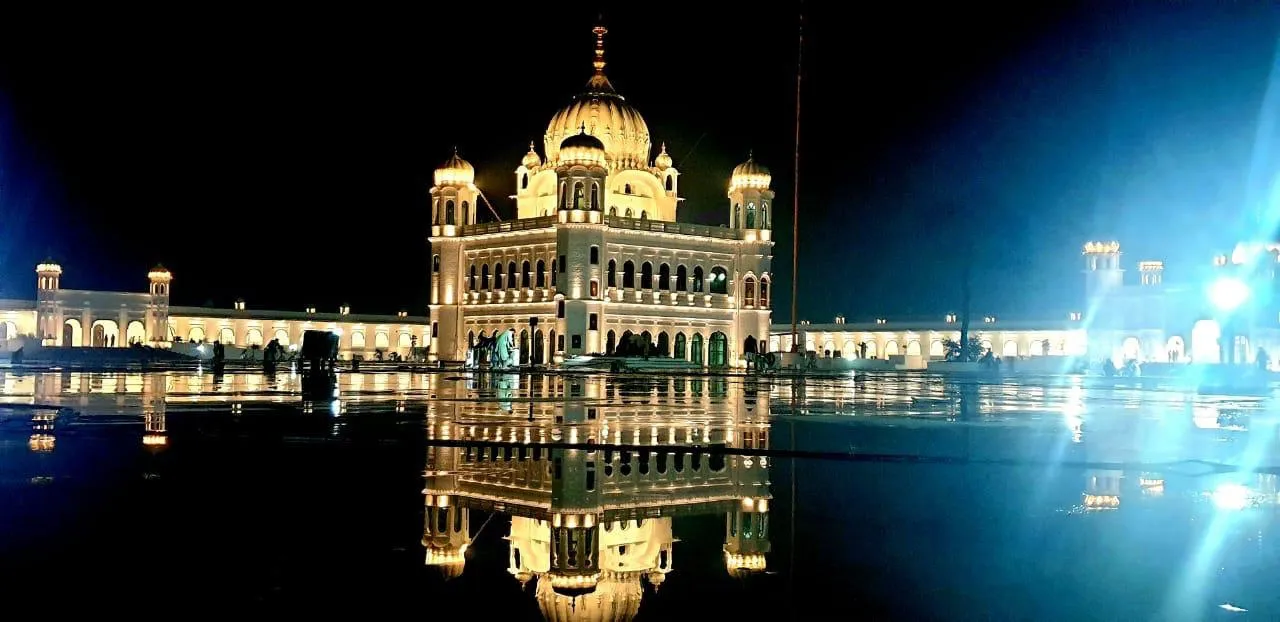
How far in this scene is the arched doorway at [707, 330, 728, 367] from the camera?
219 feet

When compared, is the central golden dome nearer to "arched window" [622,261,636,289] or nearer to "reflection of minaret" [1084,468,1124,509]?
"arched window" [622,261,636,289]

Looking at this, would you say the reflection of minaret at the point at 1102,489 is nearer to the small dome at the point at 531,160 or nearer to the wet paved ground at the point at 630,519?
the wet paved ground at the point at 630,519

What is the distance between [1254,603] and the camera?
5270 mm

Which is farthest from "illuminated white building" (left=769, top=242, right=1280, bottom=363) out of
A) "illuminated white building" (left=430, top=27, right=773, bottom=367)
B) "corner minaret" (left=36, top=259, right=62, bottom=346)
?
"corner minaret" (left=36, top=259, right=62, bottom=346)

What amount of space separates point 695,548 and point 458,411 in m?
11.8

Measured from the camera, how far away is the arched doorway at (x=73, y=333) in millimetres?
79125

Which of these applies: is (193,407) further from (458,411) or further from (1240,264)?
(1240,264)

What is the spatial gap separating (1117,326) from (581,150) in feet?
126

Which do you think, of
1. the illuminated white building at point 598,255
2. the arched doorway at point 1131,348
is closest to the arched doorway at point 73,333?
the illuminated white building at point 598,255

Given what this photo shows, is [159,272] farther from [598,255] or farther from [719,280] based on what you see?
[719,280]

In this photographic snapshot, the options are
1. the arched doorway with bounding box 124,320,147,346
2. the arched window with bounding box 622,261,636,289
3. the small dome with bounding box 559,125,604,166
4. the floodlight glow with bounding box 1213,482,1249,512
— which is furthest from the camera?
the arched doorway with bounding box 124,320,147,346

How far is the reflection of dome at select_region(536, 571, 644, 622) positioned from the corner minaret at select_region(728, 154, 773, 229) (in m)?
62.9

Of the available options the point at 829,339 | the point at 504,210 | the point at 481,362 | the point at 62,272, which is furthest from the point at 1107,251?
the point at 62,272

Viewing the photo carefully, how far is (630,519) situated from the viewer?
7.17 metres
